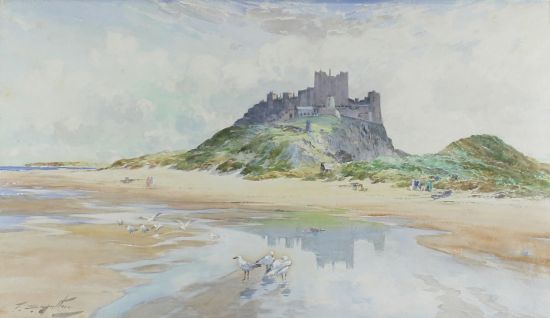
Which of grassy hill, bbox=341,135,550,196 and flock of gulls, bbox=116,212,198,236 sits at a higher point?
grassy hill, bbox=341,135,550,196

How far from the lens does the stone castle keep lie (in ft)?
17.6

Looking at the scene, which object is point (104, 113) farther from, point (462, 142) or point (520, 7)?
point (520, 7)

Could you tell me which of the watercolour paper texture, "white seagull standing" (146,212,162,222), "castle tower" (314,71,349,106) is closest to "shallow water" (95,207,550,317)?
the watercolour paper texture

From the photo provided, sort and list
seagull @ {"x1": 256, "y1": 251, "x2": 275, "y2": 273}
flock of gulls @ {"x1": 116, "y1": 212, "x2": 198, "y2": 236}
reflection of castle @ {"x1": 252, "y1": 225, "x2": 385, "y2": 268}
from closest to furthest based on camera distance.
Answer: seagull @ {"x1": 256, "y1": 251, "x2": 275, "y2": 273} → reflection of castle @ {"x1": 252, "y1": 225, "x2": 385, "y2": 268} → flock of gulls @ {"x1": 116, "y1": 212, "x2": 198, "y2": 236}

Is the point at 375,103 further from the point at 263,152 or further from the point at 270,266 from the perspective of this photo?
the point at 270,266

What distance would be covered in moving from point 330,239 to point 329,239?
0.4 inches

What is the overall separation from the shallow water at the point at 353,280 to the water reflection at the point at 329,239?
1 centimetres

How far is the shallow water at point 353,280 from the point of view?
3033 millimetres

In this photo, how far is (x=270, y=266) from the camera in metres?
3.62

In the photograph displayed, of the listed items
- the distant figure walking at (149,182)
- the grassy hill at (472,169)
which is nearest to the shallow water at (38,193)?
the distant figure walking at (149,182)

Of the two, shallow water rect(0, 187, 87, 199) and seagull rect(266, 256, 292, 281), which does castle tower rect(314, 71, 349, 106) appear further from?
shallow water rect(0, 187, 87, 199)

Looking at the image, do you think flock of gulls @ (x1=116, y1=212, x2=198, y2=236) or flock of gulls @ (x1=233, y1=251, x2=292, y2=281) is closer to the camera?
flock of gulls @ (x1=233, y1=251, x2=292, y2=281)

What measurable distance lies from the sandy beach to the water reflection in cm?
50
